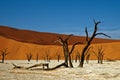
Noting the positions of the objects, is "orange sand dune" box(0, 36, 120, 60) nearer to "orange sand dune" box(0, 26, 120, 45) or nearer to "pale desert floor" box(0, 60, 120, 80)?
"orange sand dune" box(0, 26, 120, 45)

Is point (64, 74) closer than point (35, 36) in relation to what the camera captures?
Yes

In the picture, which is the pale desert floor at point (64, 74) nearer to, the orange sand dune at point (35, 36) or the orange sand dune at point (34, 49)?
the orange sand dune at point (34, 49)

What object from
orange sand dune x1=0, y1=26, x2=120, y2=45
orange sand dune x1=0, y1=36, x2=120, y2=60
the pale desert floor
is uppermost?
orange sand dune x1=0, y1=26, x2=120, y2=45

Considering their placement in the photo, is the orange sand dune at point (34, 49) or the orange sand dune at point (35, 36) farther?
the orange sand dune at point (35, 36)

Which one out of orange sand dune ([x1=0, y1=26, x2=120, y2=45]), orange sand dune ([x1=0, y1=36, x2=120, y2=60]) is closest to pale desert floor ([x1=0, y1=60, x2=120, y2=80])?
orange sand dune ([x1=0, y1=36, x2=120, y2=60])

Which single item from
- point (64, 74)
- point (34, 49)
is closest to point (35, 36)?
point (34, 49)

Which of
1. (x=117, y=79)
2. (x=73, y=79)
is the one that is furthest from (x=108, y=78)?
(x=73, y=79)

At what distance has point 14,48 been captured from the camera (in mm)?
Answer: 131125

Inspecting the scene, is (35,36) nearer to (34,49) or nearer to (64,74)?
(34,49)

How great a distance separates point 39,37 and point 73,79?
163506 millimetres

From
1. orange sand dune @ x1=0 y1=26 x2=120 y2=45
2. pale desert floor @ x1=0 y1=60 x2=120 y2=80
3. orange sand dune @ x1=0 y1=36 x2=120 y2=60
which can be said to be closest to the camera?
pale desert floor @ x1=0 y1=60 x2=120 y2=80

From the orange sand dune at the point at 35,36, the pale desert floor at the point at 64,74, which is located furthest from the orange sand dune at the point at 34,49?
the pale desert floor at the point at 64,74

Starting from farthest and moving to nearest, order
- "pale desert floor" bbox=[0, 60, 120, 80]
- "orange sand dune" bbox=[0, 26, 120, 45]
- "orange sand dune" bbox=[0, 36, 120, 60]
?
"orange sand dune" bbox=[0, 26, 120, 45], "orange sand dune" bbox=[0, 36, 120, 60], "pale desert floor" bbox=[0, 60, 120, 80]

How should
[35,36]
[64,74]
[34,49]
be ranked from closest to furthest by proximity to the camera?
[64,74] < [34,49] < [35,36]
